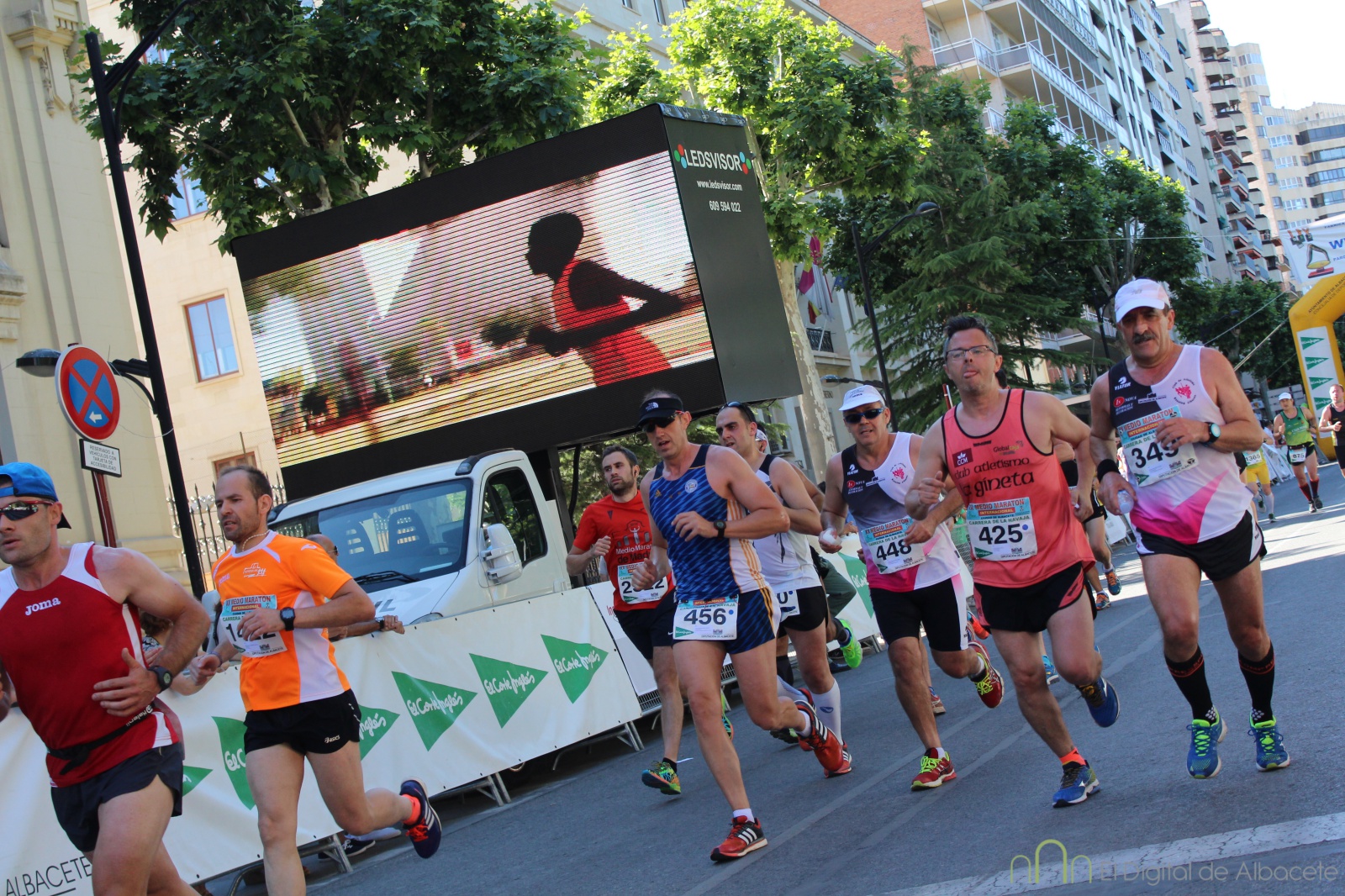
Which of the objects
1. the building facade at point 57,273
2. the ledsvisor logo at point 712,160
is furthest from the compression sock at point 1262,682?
the building facade at point 57,273

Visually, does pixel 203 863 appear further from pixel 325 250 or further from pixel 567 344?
pixel 325 250

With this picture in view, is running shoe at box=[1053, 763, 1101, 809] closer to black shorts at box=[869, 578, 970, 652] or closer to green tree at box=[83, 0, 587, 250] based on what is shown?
black shorts at box=[869, 578, 970, 652]

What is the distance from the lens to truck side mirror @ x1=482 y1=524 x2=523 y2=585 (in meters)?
9.80

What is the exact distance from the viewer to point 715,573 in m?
6.39

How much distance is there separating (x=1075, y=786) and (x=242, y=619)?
335 cm

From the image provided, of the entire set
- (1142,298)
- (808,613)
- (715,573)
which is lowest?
(808,613)

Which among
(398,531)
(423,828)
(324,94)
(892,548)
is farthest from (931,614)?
(324,94)

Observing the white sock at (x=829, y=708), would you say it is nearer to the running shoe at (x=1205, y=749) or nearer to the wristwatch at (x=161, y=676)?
the running shoe at (x=1205, y=749)

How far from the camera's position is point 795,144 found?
26.3 m

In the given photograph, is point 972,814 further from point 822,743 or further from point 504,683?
point 504,683

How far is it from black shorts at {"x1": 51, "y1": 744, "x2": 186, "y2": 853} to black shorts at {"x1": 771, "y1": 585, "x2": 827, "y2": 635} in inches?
149

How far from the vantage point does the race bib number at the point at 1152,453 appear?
5641mm

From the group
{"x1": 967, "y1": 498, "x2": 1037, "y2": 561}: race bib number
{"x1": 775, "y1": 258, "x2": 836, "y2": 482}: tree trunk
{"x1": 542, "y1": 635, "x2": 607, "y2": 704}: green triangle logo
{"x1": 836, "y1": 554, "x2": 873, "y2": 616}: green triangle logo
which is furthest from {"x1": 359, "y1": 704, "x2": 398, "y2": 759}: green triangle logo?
{"x1": 775, "y1": 258, "x2": 836, "y2": 482}: tree trunk

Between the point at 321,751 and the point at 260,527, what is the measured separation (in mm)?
918
